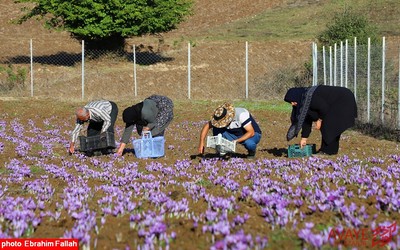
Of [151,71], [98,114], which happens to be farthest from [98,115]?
[151,71]

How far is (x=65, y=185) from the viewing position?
26.2ft

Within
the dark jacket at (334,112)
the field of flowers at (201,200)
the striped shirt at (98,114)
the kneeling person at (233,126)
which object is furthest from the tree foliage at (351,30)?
the striped shirt at (98,114)

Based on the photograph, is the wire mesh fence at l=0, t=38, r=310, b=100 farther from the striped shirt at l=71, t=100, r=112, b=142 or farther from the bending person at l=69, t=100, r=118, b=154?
the striped shirt at l=71, t=100, r=112, b=142

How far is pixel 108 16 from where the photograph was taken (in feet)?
104

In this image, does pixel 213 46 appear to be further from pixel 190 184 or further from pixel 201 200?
pixel 201 200

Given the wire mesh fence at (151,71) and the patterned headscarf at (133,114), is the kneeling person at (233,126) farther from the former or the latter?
the wire mesh fence at (151,71)

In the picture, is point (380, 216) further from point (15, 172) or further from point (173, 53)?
point (173, 53)

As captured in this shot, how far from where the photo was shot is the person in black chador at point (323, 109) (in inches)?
391

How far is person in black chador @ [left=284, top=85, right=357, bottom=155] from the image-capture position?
32.6ft

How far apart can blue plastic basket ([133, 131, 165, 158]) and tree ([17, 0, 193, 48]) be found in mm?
21483

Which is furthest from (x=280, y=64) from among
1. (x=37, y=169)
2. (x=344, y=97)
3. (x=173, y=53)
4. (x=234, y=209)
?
(x=234, y=209)

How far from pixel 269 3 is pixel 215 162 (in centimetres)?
5153

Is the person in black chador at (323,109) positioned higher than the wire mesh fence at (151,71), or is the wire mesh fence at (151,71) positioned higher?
the wire mesh fence at (151,71)

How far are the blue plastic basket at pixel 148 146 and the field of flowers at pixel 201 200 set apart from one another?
28 centimetres
